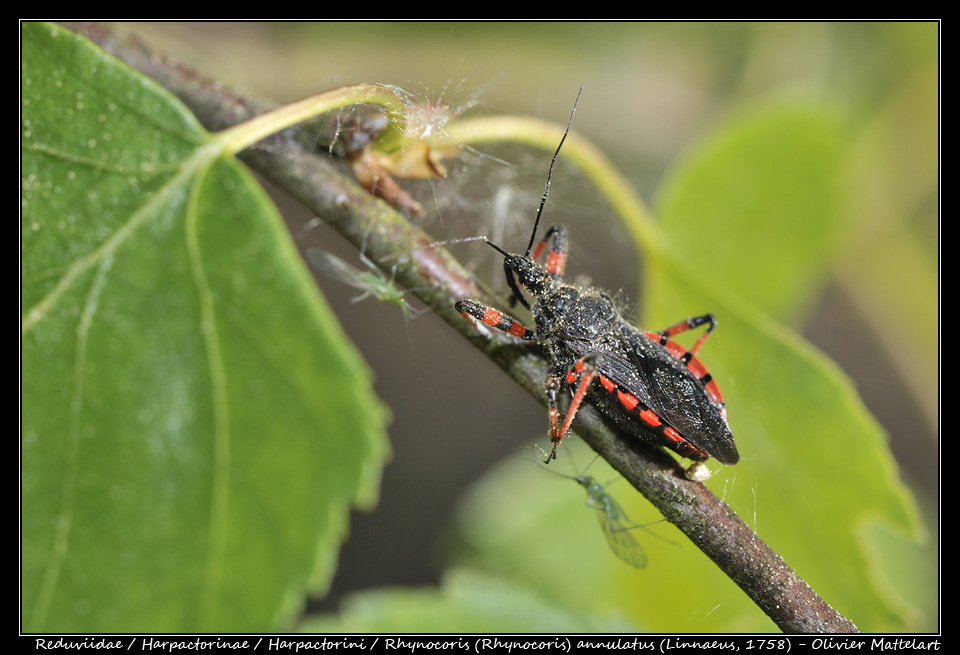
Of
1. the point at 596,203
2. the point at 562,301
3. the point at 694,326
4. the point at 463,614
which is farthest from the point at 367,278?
the point at 596,203

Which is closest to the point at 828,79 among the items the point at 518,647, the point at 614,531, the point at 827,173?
the point at 827,173

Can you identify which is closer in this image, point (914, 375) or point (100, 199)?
point (100, 199)

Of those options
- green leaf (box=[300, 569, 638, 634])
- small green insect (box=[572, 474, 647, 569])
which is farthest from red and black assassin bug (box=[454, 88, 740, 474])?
green leaf (box=[300, 569, 638, 634])

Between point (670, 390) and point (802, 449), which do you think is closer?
point (670, 390)

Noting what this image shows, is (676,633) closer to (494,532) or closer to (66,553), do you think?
(494,532)

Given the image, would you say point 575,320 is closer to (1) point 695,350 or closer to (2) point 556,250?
(2) point 556,250

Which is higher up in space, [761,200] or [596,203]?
[596,203]
